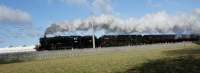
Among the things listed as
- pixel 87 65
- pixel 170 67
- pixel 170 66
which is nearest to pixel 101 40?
pixel 87 65

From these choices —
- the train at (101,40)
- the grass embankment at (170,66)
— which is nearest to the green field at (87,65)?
the grass embankment at (170,66)

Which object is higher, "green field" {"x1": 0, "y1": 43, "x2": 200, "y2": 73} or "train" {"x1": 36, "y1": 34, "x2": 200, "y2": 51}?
"train" {"x1": 36, "y1": 34, "x2": 200, "y2": 51}

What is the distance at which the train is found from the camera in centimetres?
5459

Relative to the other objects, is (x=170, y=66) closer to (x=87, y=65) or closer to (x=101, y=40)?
(x=87, y=65)

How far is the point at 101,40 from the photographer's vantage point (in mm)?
60594

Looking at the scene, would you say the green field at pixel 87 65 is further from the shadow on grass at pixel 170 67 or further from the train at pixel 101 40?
the train at pixel 101 40

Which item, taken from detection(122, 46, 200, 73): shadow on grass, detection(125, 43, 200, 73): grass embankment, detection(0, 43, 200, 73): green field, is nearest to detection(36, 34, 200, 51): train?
detection(0, 43, 200, 73): green field

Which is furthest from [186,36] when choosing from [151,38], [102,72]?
[102,72]

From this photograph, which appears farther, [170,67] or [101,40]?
→ [101,40]

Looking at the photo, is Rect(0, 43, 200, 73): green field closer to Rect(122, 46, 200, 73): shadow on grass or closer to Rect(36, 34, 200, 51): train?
Rect(122, 46, 200, 73): shadow on grass

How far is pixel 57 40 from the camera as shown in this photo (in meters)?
54.3

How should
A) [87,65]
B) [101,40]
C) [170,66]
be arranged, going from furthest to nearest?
[101,40] < [87,65] < [170,66]

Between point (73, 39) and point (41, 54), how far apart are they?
537 inches

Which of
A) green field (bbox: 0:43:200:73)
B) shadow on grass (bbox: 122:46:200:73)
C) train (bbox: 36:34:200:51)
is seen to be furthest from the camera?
train (bbox: 36:34:200:51)
